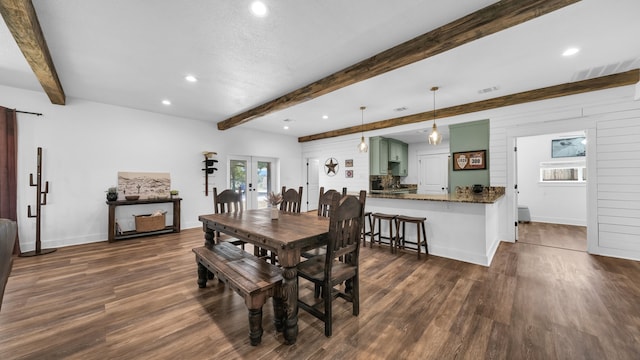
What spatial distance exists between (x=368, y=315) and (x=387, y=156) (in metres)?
5.31

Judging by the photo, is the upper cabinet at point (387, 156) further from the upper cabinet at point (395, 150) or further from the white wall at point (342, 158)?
the white wall at point (342, 158)

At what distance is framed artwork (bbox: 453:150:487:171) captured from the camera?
478 cm

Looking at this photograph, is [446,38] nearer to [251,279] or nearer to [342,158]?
[251,279]

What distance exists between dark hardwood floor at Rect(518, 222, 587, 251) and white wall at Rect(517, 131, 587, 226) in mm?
303

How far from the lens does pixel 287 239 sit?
6.11ft

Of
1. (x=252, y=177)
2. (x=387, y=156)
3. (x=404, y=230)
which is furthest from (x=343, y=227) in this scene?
(x=252, y=177)

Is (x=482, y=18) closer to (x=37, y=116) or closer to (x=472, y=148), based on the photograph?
(x=472, y=148)

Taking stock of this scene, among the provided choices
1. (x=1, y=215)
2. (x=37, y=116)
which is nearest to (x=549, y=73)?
(x=37, y=116)

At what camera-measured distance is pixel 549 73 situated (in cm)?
333

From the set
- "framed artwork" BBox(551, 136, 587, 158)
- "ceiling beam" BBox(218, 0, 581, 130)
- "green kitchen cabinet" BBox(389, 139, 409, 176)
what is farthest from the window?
"ceiling beam" BBox(218, 0, 581, 130)

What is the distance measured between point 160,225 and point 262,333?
4.27 m

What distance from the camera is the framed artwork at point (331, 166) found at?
24.6ft

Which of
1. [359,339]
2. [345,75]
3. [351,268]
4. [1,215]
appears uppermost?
[345,75]

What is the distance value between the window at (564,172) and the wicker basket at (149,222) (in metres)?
9.44
